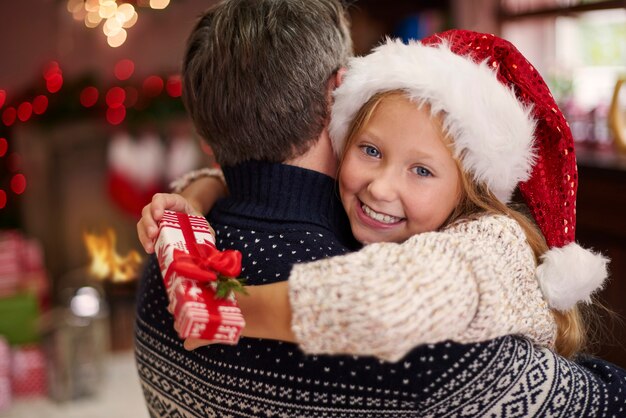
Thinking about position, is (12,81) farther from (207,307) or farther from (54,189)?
(207,307)

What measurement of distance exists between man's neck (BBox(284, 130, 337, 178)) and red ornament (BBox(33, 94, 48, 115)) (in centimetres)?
324

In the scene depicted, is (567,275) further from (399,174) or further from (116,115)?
(116,115)

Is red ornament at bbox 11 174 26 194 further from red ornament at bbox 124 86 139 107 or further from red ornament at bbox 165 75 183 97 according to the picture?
red ornament at bbox 165 75 183 97

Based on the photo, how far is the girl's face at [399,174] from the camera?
108 centimetres

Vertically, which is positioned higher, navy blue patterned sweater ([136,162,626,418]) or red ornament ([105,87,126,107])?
navy blue patterned sweater ([136,162,626,418])

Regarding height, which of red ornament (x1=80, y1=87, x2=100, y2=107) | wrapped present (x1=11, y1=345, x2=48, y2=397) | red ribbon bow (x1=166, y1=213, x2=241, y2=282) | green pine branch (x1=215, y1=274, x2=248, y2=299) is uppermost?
red ribbon bow (x1=166, y1=213, x2=241, y2=282)

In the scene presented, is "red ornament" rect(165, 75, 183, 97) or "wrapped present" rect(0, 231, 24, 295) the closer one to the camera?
"wrapped present" rect(0, 231, 24, 295)

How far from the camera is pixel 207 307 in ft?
2.58

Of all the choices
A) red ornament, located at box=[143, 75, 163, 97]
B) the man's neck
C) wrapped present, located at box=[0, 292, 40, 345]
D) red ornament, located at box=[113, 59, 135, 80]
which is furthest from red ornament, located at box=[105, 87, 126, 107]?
the man's neck

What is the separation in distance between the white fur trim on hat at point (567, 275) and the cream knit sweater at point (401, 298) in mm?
138

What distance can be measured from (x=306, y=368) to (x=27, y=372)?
275cm

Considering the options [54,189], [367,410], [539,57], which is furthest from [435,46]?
[54,189]

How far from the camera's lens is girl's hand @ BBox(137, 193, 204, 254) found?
0.99 m

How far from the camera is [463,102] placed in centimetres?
104
